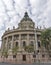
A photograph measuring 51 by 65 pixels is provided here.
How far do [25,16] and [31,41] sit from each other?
19.4 metres

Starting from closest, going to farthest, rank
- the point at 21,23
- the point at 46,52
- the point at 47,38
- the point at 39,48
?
the point at 47,38 → the point at 46,52 → the point at 39,48 → the point at 21,23

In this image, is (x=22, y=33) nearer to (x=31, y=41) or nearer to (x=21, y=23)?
(x=31, y=41)

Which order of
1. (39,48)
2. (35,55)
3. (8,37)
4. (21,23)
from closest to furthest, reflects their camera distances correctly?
(35,55), (39,48), (8,37), (21,23)

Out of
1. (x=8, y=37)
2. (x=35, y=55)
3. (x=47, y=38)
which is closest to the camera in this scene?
(x=35, y=55)

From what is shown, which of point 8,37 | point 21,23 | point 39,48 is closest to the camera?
point 39,48

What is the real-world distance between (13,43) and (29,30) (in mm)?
8777

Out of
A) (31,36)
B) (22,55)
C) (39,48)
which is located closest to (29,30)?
(31,36)

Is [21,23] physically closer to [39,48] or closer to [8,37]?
[8,37]

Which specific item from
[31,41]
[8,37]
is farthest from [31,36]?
[8,37]

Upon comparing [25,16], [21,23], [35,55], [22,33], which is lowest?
[35,55]

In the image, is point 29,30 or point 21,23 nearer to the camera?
point 29,30

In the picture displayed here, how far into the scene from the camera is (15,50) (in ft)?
180

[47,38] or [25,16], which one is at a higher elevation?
[25,16]

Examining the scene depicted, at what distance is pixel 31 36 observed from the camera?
62.8 meters
